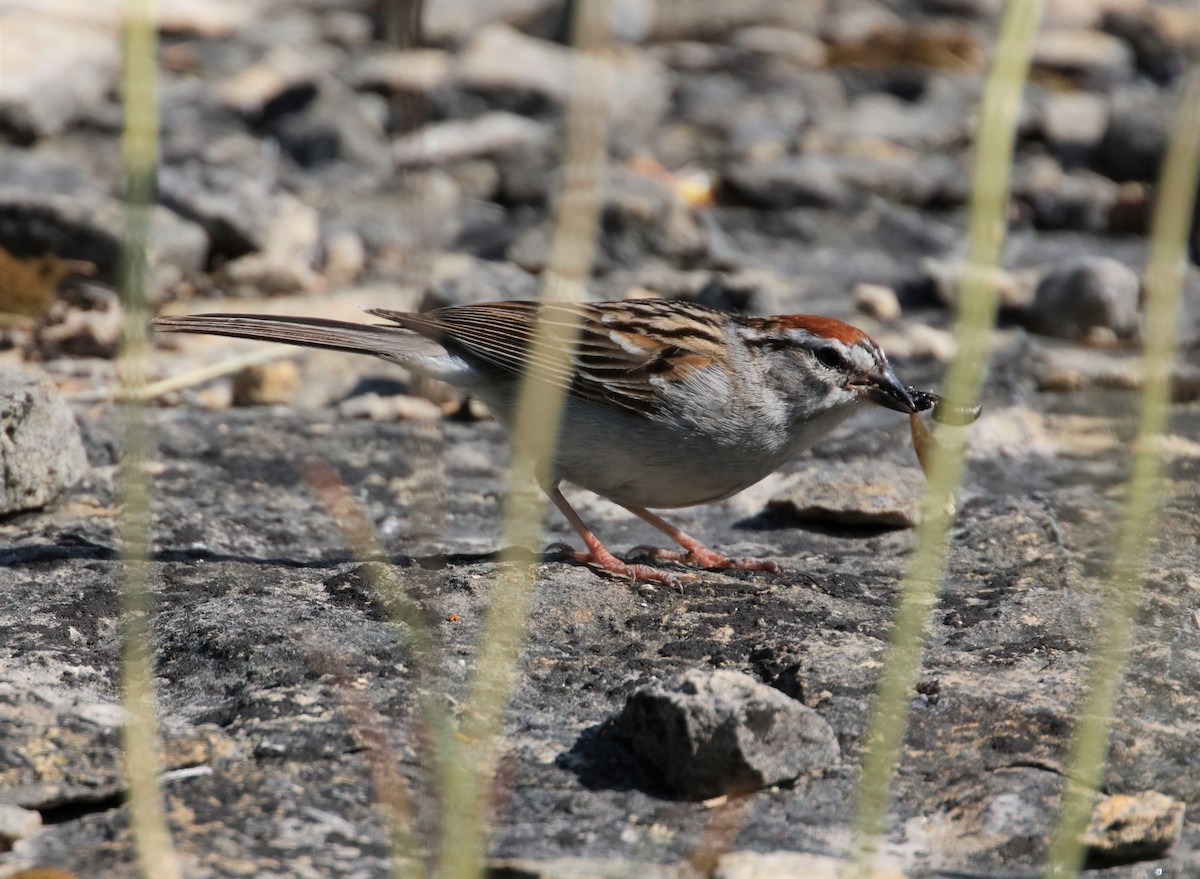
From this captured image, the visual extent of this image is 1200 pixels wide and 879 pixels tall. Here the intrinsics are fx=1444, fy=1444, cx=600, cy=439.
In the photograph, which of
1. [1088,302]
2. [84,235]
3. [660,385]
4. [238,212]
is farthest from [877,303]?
[84,235]

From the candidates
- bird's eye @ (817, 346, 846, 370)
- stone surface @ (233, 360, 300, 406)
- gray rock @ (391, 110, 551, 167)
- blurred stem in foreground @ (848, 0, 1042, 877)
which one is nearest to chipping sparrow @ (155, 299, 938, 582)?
bird's eye @ (817, 346, 846, 370)

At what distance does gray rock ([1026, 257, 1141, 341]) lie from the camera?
301 inches

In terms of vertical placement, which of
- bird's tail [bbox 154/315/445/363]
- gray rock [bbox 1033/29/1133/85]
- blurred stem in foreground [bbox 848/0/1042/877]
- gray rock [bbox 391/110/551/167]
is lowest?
bird's tail [bbox 154/315/445/363]

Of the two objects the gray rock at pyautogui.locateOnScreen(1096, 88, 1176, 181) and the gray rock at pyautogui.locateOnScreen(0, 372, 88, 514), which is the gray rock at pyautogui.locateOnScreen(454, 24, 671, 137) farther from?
the gray rock at pyautogui.locateOnScreen(0, 372, 88, 514)

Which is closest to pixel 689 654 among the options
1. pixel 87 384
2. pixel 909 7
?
pixel 87 384

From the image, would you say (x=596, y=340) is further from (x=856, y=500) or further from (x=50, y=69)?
(x=50, y=69)

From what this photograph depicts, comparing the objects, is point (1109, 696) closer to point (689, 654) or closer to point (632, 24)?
point (689, 654)

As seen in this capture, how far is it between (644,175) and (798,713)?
6738mm

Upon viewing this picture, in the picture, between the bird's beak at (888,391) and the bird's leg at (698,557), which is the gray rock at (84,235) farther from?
the bird's beak at (888,391)

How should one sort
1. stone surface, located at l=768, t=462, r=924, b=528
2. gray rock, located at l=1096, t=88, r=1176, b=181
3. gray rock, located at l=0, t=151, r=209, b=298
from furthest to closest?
gray rock, located at l=1096, t=88, r=1176, b=181
gray rock, located at l=0, t=151, r=209, b=298
stone surface, located at l=768, t=462, r=924, b=528

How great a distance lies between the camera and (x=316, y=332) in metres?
4.95

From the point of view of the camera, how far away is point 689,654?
390cm

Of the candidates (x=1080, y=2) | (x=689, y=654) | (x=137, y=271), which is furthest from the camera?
(x=1080, y=2)

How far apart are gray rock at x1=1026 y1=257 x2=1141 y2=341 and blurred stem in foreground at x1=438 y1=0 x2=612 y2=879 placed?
348cm
